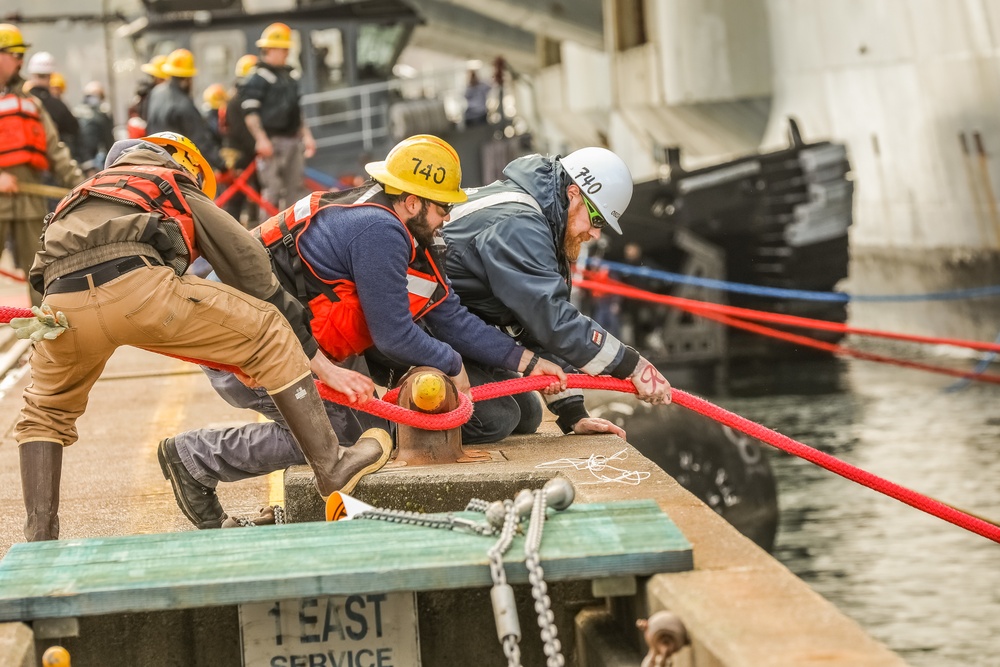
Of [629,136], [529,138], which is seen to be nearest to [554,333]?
[529,138]

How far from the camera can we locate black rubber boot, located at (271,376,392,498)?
13.9 feet

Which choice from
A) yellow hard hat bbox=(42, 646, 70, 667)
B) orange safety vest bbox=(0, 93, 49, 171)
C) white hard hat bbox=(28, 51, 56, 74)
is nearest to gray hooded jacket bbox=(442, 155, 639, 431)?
yellow hard hat bbox=(42, 646, 70, 667)

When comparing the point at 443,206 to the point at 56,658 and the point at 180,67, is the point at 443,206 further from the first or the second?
the point at 180,67

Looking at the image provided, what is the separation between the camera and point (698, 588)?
127 inches

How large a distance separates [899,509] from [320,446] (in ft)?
20.5

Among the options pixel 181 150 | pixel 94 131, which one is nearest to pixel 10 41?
pixel 181 150

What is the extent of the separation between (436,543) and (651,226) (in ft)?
37.0

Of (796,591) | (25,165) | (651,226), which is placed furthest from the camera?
(651,226)

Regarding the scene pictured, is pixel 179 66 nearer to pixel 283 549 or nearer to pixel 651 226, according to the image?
pixel 651 226

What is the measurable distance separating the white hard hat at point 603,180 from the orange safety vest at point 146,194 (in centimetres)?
161

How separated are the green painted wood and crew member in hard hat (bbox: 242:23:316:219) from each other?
32.1 ft

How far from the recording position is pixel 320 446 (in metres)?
4.30

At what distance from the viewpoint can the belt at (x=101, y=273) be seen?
394 centimetres

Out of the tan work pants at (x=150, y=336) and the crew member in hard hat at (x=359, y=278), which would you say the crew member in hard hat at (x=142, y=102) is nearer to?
the crew member in hard hat at (x=359, y=278)
